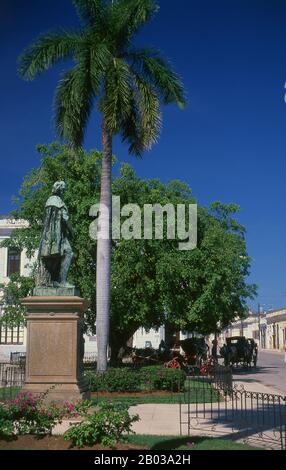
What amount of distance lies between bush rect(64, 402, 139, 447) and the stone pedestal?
3755 mm

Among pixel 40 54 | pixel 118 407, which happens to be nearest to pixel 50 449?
pixel 118 407

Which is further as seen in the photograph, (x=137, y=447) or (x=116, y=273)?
(x=116, y=273)

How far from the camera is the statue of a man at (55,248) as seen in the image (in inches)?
488

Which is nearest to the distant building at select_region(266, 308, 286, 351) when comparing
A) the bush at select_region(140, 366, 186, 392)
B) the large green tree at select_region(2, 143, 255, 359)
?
the large green tree at select_region(2, 143, 255, 359)

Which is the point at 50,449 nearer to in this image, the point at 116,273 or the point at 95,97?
the point at 95,97

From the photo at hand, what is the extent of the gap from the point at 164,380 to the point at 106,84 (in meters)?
10.3

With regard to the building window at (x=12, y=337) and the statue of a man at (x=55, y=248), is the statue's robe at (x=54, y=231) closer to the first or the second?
the statue of a man at (x=55, y=248)

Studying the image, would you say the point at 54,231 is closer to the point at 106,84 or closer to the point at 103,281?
the point at 103,281

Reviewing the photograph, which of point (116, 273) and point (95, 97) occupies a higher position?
point (95, 97)

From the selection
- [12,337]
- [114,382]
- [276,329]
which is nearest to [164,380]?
[114,382]

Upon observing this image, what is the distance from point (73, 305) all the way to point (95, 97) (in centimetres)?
1080

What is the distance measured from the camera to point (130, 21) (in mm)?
21109

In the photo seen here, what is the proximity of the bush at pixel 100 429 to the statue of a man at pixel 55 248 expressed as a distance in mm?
4848

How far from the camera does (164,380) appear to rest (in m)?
18.0
